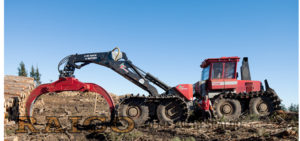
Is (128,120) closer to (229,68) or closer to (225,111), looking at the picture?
(225,111)

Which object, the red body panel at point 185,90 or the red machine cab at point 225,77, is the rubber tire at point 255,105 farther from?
the red body panel at point 185,90

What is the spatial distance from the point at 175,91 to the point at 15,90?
26.5ft

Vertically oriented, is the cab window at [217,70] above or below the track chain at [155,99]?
above

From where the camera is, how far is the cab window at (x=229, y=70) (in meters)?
12.2

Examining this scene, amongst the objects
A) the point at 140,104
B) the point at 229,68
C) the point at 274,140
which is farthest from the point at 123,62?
Answer: the point at 274,140

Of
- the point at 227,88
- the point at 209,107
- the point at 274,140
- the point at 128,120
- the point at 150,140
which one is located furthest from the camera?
the point at 227,88

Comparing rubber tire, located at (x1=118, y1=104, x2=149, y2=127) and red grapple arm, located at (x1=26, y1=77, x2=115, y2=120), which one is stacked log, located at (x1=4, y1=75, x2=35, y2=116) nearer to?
red grapple arm, located at (x1=26, y1=77, x2=115, y2=120)

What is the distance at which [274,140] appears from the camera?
21.2ft

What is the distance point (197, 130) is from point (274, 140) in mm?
2884

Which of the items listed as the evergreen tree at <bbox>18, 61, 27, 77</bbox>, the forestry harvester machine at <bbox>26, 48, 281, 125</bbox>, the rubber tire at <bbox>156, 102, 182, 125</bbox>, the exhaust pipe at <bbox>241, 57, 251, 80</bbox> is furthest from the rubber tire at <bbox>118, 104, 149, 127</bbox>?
the evergreen tree at <bbox>18, 61, 27, 77</bbox>

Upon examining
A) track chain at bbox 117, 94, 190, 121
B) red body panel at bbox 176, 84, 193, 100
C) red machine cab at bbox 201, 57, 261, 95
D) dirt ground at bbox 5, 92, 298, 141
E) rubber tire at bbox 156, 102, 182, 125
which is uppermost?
red machine cab at bbox 201, 57, 261, 95

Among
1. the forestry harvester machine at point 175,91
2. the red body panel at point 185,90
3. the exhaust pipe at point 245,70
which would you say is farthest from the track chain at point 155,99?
the exhaust pipe at point 245,70

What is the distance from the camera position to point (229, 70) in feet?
40.4

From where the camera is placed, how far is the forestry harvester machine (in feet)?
34.3
